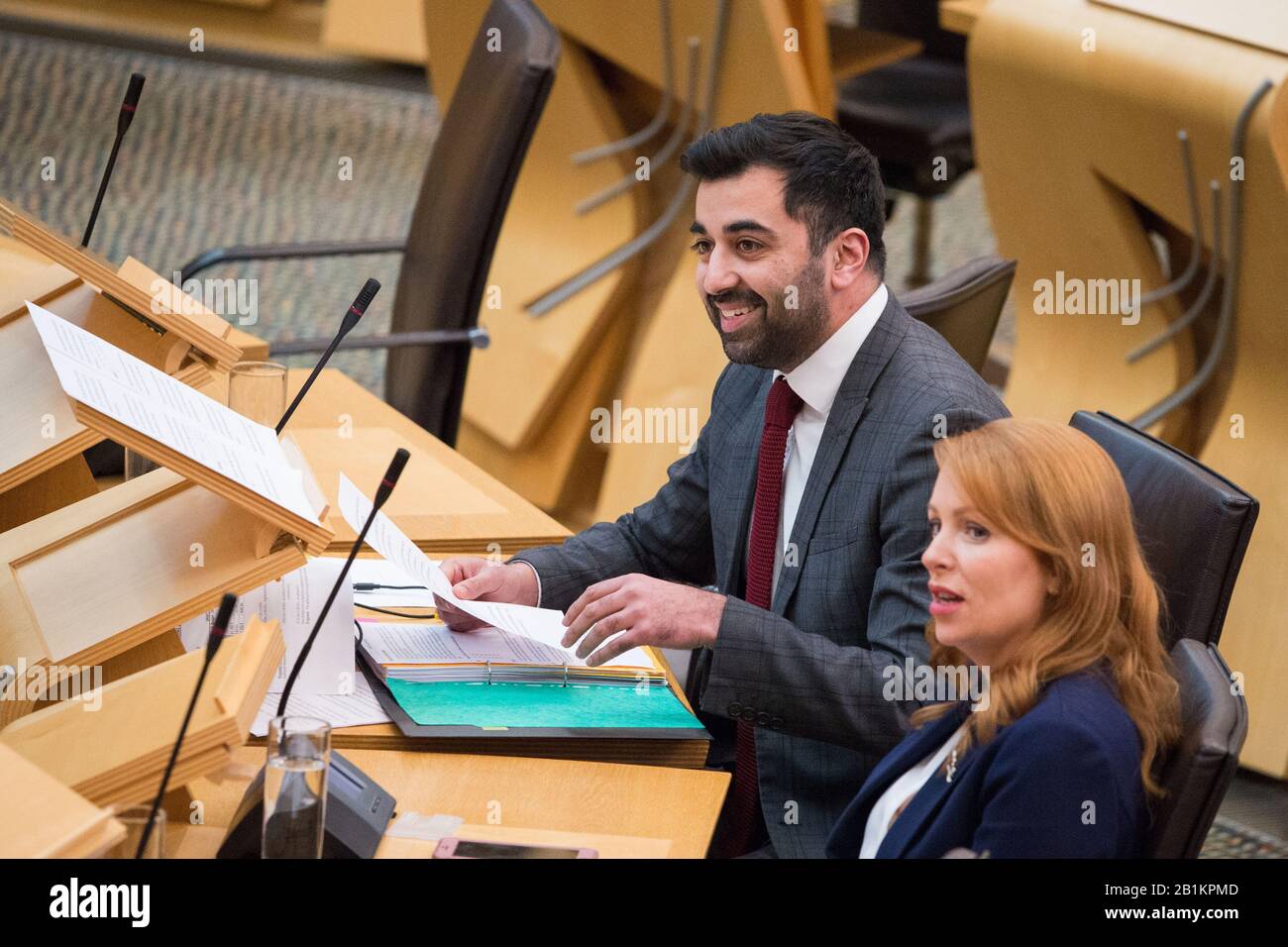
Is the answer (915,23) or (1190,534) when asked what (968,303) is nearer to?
→ (1190,534)

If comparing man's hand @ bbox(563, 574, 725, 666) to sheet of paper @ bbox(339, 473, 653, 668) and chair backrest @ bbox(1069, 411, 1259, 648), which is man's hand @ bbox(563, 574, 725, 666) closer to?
sheet of paper @ bbox(339, 473, 653, 668)

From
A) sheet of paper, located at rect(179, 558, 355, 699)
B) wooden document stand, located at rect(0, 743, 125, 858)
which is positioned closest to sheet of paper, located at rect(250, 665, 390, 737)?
sheet of paper, located at rect(179, 558, 355, 699)

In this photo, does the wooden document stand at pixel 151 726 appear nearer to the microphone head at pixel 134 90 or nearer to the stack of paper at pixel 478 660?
the stack of paper at pixel 478 660

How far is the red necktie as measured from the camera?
84.0 inches

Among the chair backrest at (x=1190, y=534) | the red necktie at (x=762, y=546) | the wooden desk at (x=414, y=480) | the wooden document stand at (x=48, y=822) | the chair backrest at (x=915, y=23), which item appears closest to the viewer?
the wooden document stand at (x=48, y=822)

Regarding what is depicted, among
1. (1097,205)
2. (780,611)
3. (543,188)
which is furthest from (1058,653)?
(543,188)

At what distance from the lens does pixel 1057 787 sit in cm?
144

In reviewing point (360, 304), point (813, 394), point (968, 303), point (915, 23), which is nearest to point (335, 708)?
point (360, 304)

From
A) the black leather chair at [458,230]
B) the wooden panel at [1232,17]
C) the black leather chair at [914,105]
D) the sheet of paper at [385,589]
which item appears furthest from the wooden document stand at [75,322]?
the black leather chair at [914,105]

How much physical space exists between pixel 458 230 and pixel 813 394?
124cm

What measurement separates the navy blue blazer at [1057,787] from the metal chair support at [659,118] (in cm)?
262

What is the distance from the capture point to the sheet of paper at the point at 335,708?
5.98 feet

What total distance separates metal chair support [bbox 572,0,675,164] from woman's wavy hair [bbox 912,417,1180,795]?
249cm

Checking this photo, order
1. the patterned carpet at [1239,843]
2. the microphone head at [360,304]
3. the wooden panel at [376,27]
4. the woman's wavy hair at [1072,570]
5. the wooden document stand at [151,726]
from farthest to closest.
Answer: the wooden panel at [376,27], the patterned carpet at [1239,843], the microphone head at [360,304], the woman's wavy hair at [1072,570], the wooden document stand at [151,726]
